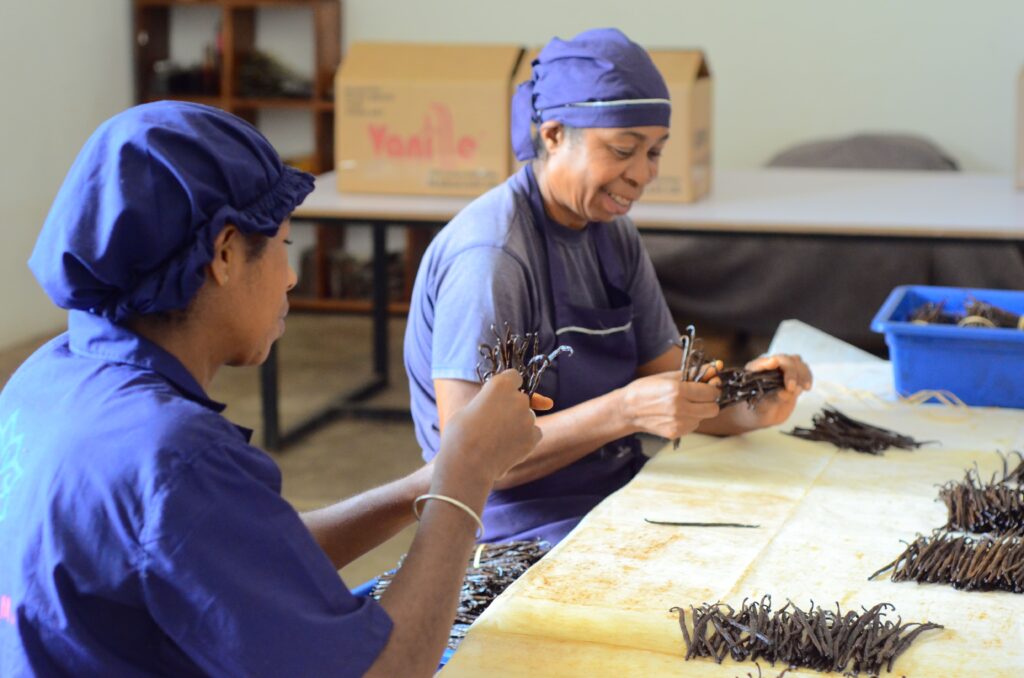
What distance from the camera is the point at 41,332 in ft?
22.3

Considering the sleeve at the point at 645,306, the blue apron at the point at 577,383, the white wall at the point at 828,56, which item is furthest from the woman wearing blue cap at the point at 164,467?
the white wall at the point at 828,56

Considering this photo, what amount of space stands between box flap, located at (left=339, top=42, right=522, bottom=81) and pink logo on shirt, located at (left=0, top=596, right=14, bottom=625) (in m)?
3.63

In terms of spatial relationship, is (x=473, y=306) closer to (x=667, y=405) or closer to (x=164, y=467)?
(x=667, y=405)

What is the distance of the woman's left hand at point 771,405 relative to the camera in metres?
2.53

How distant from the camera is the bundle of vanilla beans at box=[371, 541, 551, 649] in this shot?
6.51 ft

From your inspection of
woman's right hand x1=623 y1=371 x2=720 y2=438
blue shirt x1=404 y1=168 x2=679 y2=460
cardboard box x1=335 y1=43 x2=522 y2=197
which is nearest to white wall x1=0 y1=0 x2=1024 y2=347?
cardboard box x1=335 y1=43 x2=522 y2=197

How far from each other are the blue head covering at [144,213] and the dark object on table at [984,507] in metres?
1.35

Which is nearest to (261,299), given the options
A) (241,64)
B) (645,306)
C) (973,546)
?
(973,546)

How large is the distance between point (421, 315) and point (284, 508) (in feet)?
4.03

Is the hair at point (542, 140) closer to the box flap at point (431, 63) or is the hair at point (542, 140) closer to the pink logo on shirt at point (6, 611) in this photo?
the pink logo on shirt at point (6, 611)

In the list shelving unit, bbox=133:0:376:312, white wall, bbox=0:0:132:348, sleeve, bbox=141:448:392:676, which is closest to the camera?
sleeve, bbox=141:448:392:676

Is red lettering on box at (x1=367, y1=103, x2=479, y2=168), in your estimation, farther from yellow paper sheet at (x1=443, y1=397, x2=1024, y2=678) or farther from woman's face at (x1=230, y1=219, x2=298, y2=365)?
woman's face at (x1=230, y1=219, x2=298, y2=365)

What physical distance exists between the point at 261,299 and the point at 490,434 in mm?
339

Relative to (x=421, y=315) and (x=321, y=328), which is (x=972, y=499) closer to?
(x=421, y=315)
